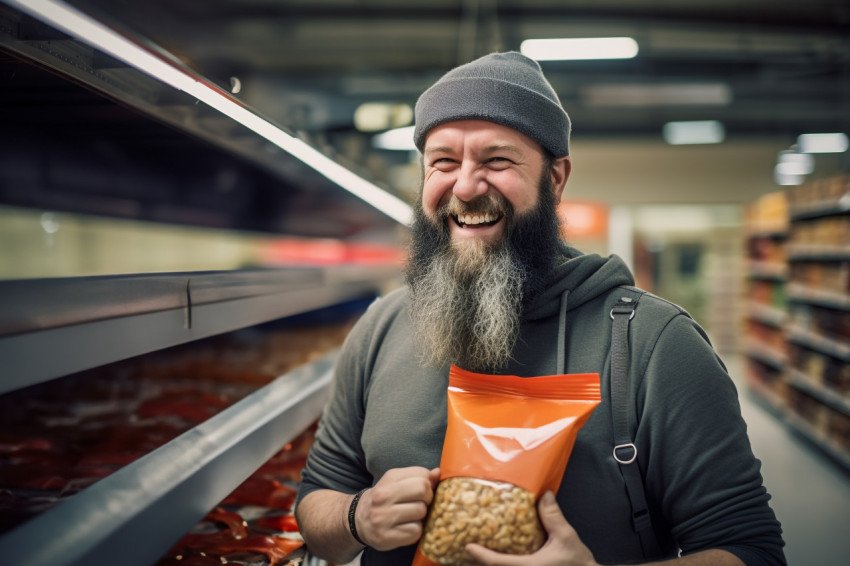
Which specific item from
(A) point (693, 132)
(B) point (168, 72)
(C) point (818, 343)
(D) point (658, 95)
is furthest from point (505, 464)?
(A) point (693, 132)

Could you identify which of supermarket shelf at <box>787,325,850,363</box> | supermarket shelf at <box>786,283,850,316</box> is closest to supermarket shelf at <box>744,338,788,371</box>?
supermarket shelf at <box>787,325,850,363</box>

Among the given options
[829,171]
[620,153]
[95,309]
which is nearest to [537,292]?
[95,309]

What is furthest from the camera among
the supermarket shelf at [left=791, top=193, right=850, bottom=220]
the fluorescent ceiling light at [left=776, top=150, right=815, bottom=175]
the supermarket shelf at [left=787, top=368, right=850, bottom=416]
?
the fluorescent ceiling light at [left=776, top=150, right=815, bottom=175]

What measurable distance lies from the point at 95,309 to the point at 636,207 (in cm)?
1152

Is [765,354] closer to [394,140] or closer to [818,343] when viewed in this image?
[818,343]

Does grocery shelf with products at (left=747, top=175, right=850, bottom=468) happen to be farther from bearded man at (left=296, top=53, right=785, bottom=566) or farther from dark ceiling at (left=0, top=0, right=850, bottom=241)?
bearded man at (left=296, top=53, right=785, bottom=566)

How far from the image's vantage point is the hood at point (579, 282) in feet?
4.29

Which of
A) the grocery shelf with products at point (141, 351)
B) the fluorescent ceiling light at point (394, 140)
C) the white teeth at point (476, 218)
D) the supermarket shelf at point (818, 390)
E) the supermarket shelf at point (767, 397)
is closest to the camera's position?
the grocery shelf with products at point (141, 351)

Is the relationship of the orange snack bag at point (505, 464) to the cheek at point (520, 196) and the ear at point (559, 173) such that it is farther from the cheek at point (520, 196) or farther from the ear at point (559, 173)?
the ear at point (559, 173)

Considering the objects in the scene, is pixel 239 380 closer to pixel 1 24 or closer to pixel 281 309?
pixel 281 309

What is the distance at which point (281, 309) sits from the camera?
1.89 metres

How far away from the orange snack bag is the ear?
1.77 ft

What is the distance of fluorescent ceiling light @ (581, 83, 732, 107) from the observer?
28.4ft

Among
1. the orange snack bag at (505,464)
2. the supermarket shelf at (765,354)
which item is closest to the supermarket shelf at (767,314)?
the supermarket shelf at (765,354)
